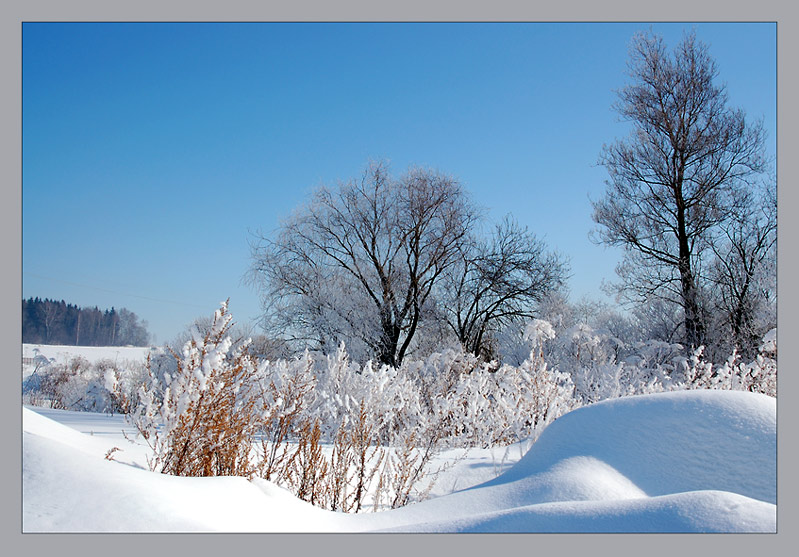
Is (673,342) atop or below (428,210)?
below

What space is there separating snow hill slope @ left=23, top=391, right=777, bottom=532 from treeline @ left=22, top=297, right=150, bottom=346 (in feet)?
1.84

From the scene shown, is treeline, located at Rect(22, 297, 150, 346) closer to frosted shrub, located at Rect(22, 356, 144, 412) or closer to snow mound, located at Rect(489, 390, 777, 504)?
snow mound, located at Rect(489, 390, 777, 504)

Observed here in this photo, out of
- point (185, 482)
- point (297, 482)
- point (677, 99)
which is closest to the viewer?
point (185, 482)

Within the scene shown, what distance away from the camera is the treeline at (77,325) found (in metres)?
3.37

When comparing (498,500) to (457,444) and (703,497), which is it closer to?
(703,497)

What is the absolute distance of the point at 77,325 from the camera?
4.16 m

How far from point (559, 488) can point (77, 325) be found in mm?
3536

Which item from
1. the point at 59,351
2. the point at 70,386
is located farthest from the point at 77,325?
the point at 70,386

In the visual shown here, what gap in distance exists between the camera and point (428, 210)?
16.9m

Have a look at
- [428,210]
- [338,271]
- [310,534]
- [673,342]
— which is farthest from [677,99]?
[310,534]

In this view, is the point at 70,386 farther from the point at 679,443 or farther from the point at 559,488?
the point at 679,443

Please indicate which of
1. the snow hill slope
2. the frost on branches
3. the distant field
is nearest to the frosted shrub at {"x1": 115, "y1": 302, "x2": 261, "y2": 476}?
the frost on branches

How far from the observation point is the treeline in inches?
133

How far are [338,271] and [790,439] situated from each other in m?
13.6
